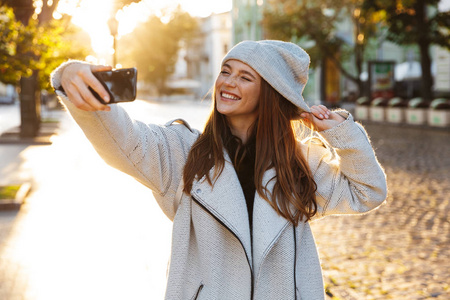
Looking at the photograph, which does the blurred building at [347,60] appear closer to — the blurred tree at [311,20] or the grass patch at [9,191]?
the blurred tree at [311,20]

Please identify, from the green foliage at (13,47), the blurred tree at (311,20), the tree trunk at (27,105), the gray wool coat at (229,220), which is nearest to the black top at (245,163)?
the gray wool coat at (229,220)

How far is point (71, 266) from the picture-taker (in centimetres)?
603

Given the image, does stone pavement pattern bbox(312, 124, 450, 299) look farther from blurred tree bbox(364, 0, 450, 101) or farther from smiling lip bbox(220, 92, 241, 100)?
blurred tree bbox(364, 0, 450, 101)

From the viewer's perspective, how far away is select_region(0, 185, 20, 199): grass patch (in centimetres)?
937

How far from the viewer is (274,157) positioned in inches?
95.5

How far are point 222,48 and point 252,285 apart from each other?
8289 cm

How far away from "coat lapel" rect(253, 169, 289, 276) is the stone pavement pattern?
297 centimetres

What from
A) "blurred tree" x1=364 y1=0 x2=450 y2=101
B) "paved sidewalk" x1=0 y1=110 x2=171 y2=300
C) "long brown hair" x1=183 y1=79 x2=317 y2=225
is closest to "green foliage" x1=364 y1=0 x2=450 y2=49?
"blurred tree" x1=364 y1=0 x2=450 y2=101

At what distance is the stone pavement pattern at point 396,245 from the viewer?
5.31m

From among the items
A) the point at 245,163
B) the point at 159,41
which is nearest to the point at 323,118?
the point at 245,163

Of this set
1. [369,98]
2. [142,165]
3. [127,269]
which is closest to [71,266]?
[127,269]

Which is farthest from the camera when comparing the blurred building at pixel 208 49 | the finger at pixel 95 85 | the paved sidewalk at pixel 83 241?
the blurred building at pixel 208 49

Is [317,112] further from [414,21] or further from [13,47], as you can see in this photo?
[414,21]

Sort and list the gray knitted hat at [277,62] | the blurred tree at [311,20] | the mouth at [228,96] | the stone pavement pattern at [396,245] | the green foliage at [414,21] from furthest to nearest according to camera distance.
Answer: the blurred tree at [311,20]
the green foliage at [414,21]
the stone pavement pattern at [396,245]
the mouth at [228,96]
the gray knitted hat at [277,62]
